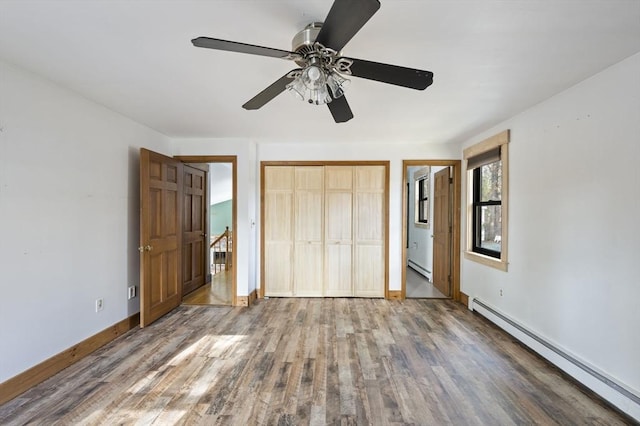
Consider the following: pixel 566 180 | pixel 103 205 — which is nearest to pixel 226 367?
pixel 103 205

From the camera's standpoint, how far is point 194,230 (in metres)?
4.90

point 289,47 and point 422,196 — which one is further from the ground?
point 289,47

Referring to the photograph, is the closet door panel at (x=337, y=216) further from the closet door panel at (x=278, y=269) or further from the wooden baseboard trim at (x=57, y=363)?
the wooden baseboard trim at (x=57, y=363)

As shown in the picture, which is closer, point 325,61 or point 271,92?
point 325,61

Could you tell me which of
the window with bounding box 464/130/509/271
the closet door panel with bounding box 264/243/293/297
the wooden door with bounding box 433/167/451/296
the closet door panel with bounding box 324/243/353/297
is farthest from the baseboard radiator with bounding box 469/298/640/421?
the closet door panel with bounding box 264/243/293/297

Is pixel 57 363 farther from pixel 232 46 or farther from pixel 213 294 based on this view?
pixel 232 46

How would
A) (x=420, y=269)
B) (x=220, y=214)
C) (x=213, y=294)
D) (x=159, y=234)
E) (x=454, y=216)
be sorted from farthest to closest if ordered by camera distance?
(x=220, y=214) < (x=420, y=269) < (x=213, y=294) < (x=454, y=216) < (x=159, y=234)

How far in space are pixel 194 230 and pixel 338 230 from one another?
2460mm

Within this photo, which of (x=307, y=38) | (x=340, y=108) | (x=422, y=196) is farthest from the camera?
(x=422, y=196)

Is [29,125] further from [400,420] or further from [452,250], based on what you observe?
[452,250]

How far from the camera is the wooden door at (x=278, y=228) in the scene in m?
4.40

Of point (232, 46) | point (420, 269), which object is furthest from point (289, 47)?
point (420, 269)

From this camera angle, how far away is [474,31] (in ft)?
→ 5.40

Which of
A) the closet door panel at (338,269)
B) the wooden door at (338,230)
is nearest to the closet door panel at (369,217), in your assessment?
the wooden door at (338,230)
